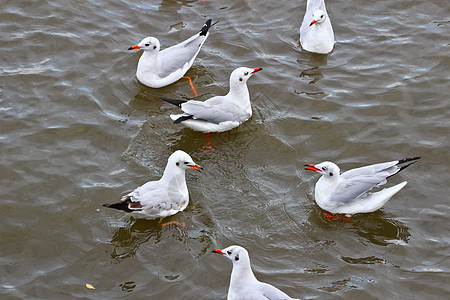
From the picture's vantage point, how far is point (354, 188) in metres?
8.41

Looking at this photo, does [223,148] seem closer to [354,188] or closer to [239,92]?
[239,92]

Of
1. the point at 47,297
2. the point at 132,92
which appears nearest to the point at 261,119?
the point at 132,92

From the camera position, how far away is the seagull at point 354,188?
838 centimetres

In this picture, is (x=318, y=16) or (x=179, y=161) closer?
(x=179, y=161)

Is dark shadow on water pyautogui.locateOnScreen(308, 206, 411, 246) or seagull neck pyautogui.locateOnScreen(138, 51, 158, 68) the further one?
seagull neck pyautogui.locateOnScreen(138, 51, 158, 68)

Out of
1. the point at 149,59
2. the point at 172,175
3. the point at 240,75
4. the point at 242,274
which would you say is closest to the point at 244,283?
the point at 242,274

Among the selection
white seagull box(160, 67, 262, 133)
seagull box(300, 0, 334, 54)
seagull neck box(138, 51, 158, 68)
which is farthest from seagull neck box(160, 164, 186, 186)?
seagull box(300, 0, 334, 54)

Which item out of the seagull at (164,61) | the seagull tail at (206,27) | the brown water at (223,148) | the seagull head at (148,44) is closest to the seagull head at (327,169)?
the brown water at (223,148)

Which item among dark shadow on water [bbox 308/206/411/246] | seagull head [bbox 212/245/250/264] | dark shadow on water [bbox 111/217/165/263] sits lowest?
dark shadow on water [bbox 111/217/165/263]

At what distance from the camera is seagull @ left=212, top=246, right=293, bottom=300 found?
6.90 m

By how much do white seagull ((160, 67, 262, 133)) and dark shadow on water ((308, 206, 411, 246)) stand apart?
6.93 ft

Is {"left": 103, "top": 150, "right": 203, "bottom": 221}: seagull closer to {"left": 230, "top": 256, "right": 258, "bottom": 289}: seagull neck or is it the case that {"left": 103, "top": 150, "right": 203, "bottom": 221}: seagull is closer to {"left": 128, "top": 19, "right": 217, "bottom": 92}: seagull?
{"left": 230, "top": 256, "right": 258, "bottom": 289}: seagull neck

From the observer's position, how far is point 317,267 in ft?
25.5

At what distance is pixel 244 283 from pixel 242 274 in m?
0.10
